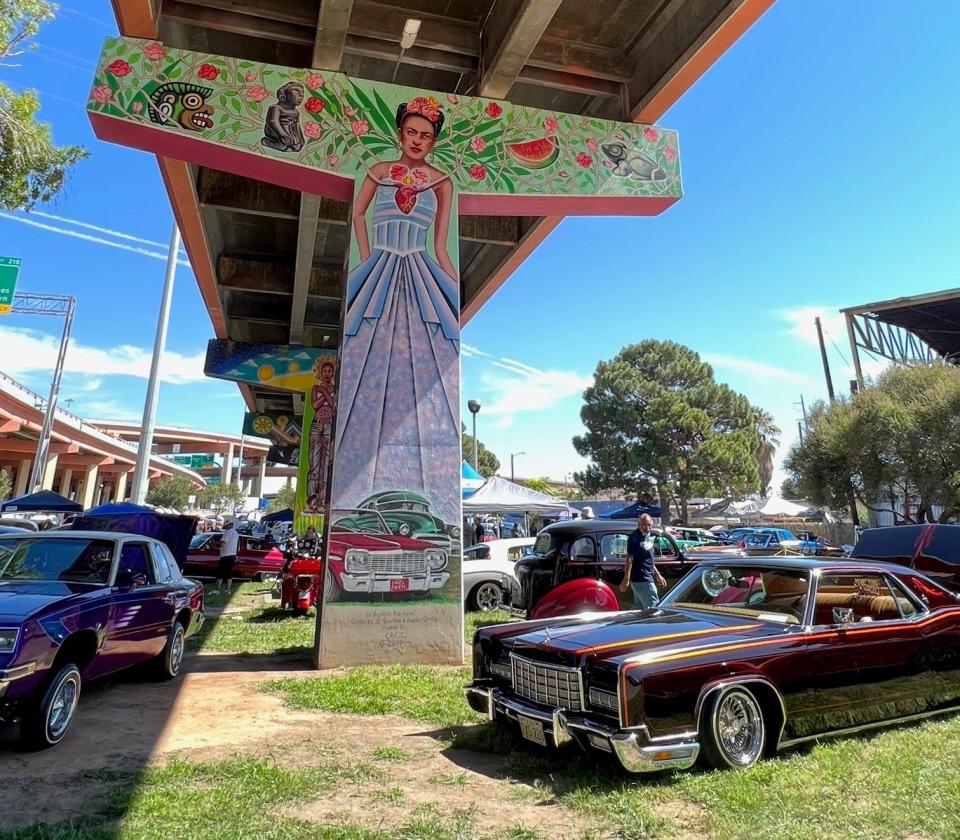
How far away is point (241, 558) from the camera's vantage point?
17.6 meters

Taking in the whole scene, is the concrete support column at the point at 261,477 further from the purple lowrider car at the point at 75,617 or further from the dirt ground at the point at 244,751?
the dirt ground at the point at 244,751

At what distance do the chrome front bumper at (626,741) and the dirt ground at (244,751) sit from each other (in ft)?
1.23

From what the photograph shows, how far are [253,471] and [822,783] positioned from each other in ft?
431

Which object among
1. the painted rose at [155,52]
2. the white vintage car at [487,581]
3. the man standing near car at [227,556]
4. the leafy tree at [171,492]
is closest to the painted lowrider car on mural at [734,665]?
the white vintage car at [487,581]

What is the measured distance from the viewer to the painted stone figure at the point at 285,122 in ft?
28.6

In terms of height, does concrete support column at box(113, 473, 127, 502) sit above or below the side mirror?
above

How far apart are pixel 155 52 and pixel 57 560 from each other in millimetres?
6530

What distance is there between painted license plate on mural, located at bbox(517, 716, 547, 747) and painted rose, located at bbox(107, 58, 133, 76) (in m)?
8.85

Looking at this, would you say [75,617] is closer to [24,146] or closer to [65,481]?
[24,146]

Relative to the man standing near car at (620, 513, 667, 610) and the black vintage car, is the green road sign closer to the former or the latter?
the black vintage car

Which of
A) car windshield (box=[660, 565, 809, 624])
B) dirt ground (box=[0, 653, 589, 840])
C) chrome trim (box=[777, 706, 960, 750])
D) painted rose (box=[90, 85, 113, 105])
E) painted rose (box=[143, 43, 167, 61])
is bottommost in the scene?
dirt ground (box=[0, 653, 589, 840])

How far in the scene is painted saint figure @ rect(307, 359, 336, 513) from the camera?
20703mm

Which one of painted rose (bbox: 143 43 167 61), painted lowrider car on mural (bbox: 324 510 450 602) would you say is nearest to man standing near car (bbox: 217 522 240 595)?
painted lowrider car on mural (bbox: 324 510 450 602)

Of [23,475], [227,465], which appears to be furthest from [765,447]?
[227,465]
